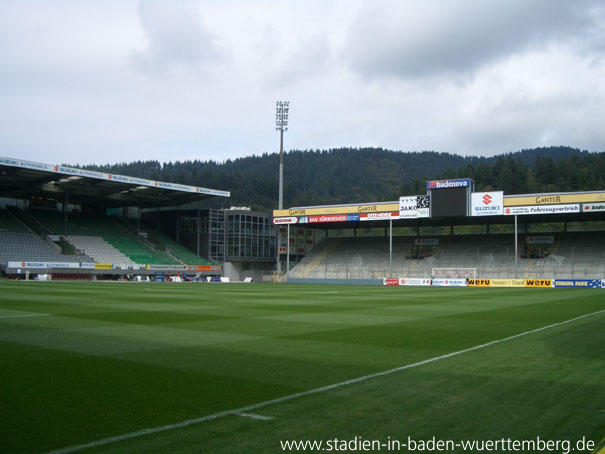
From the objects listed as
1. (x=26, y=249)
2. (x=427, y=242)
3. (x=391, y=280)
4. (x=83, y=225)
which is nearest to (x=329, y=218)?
(x=391, y=280)

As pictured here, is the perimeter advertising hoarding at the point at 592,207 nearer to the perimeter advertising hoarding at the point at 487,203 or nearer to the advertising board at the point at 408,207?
the perimeter advertising hoarding at the point at 487,203

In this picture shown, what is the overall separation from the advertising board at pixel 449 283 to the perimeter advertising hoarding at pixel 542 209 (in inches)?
332

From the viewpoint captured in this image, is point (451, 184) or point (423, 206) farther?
point (423, 206)

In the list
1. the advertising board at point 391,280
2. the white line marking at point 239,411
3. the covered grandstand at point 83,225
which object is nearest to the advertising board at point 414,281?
the advertising board at point 391,280

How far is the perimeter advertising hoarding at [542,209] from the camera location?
174ft

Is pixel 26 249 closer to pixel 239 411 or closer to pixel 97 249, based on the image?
pixel 97 249

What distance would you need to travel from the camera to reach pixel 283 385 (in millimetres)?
8406

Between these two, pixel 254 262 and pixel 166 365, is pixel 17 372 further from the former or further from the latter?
pixel 254 262

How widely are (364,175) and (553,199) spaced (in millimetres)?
138071

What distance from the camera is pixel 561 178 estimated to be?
10950cm

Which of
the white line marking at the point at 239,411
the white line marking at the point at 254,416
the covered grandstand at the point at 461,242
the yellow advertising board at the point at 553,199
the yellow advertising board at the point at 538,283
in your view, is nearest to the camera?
the white line marking at the point at 239,411

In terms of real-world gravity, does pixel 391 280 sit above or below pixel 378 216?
below

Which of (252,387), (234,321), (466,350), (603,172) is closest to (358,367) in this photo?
(252,387)

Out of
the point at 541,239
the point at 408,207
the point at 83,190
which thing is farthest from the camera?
the point at 83,190
